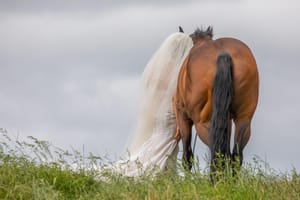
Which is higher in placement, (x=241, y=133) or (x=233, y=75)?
(x=233, y=75)

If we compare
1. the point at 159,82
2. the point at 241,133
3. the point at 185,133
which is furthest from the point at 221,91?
the point at 159,82

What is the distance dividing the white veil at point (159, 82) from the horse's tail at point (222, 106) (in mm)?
1395

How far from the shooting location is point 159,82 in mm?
10273

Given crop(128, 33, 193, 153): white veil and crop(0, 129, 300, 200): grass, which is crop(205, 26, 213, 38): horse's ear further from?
crop(0, 129, 300, 200): grass

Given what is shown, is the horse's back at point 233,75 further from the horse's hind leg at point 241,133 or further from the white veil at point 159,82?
the white veil at point 159,82

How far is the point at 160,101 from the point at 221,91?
161 cm


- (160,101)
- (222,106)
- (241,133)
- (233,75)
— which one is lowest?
(241,133)

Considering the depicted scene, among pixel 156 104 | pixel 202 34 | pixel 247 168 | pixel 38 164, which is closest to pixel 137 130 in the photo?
pixel 156 104

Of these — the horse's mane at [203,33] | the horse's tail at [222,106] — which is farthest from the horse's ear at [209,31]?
the horse's tail at [222,106]

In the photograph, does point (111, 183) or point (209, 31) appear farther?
point (209, 31)

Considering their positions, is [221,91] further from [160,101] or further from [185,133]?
[160,101]

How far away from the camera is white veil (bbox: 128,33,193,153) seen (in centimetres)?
1025

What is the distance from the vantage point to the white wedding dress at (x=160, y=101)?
33.6 feet

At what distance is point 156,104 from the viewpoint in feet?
33.8
